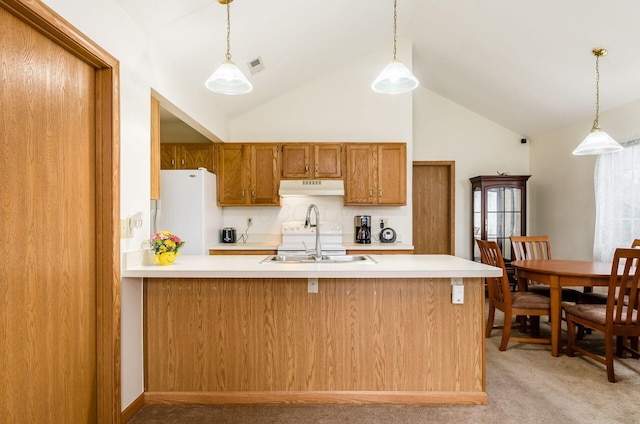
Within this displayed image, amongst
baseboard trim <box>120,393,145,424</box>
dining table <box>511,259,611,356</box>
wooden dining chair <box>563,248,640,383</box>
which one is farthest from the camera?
dining table <box>511,259,611,356</box>

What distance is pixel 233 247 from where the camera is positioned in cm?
421

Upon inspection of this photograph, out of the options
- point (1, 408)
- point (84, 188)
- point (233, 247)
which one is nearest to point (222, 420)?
point (1, 408)

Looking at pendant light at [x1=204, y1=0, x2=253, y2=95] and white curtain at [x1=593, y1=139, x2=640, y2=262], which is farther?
white curtain at [x1=593, y1=139, x2=640, y2=262]

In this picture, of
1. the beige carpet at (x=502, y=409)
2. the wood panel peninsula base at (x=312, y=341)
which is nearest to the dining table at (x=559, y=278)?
the beige carpet at (x=502, y=409)

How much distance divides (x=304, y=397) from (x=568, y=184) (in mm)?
4448

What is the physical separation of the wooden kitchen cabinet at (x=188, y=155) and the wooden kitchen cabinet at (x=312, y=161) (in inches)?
36.6

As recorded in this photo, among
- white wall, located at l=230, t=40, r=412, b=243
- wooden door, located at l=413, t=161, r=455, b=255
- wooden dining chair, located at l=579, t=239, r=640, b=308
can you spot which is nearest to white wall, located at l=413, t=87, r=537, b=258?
wooden door, located at l=413, t=161, r=455, b=255

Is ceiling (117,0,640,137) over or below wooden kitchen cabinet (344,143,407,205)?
over

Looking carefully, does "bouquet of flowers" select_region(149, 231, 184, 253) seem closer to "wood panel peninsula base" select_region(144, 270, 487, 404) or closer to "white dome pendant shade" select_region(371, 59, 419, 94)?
"wood panel peninsula base" select_region(144, 270, 487, 404)

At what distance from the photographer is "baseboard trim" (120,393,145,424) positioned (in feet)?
6.98

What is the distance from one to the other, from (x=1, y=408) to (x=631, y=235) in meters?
5.09

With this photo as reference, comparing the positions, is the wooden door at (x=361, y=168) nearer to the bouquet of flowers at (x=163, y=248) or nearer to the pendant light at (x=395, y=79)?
the pendant light at (x=395, y=79)

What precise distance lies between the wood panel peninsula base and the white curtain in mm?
2720

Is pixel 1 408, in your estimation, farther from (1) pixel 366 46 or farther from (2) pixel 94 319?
(1) pixel 366 46
